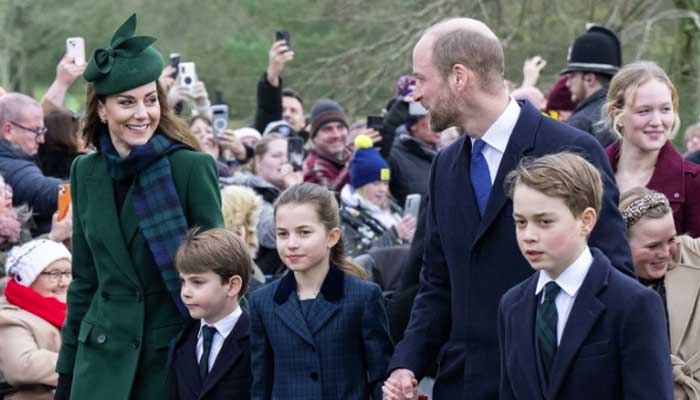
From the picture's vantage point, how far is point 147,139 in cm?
525

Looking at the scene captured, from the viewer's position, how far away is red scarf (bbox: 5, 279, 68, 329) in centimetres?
687

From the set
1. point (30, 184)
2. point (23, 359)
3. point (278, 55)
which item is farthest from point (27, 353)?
point (278, 55)

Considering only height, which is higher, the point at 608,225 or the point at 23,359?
the point at 608,225

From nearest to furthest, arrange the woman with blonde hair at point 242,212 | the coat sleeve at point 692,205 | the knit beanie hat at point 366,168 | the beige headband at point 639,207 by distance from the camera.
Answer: the beige headband at point 639,207
the coat sleeve at point 692,205
the woman with blonde hair at point 242,212
the knit beanie hat at point 366,168

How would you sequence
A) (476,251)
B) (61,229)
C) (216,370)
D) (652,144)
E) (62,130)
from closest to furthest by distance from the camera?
(476,251), (216,370), (652,144), (61,229), (62,130)

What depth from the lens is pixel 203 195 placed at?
5254mm

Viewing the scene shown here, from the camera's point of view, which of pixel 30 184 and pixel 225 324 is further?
pixel 30 184

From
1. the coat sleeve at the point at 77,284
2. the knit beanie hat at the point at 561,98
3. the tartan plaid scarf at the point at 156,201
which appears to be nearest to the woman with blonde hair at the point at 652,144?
the tartan plaid scarf at the point at 156,201

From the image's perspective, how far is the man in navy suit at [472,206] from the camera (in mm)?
4449

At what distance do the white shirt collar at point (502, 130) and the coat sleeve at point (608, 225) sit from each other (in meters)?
0.27

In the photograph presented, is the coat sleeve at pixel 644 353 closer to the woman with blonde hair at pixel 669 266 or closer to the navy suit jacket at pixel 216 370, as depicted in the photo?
the woman with blonde hair at pixel 669 266

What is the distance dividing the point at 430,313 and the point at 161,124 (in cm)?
144

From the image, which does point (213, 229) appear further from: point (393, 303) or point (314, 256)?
point (393, 303)

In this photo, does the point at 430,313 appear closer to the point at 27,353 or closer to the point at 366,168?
the point at 27,353
